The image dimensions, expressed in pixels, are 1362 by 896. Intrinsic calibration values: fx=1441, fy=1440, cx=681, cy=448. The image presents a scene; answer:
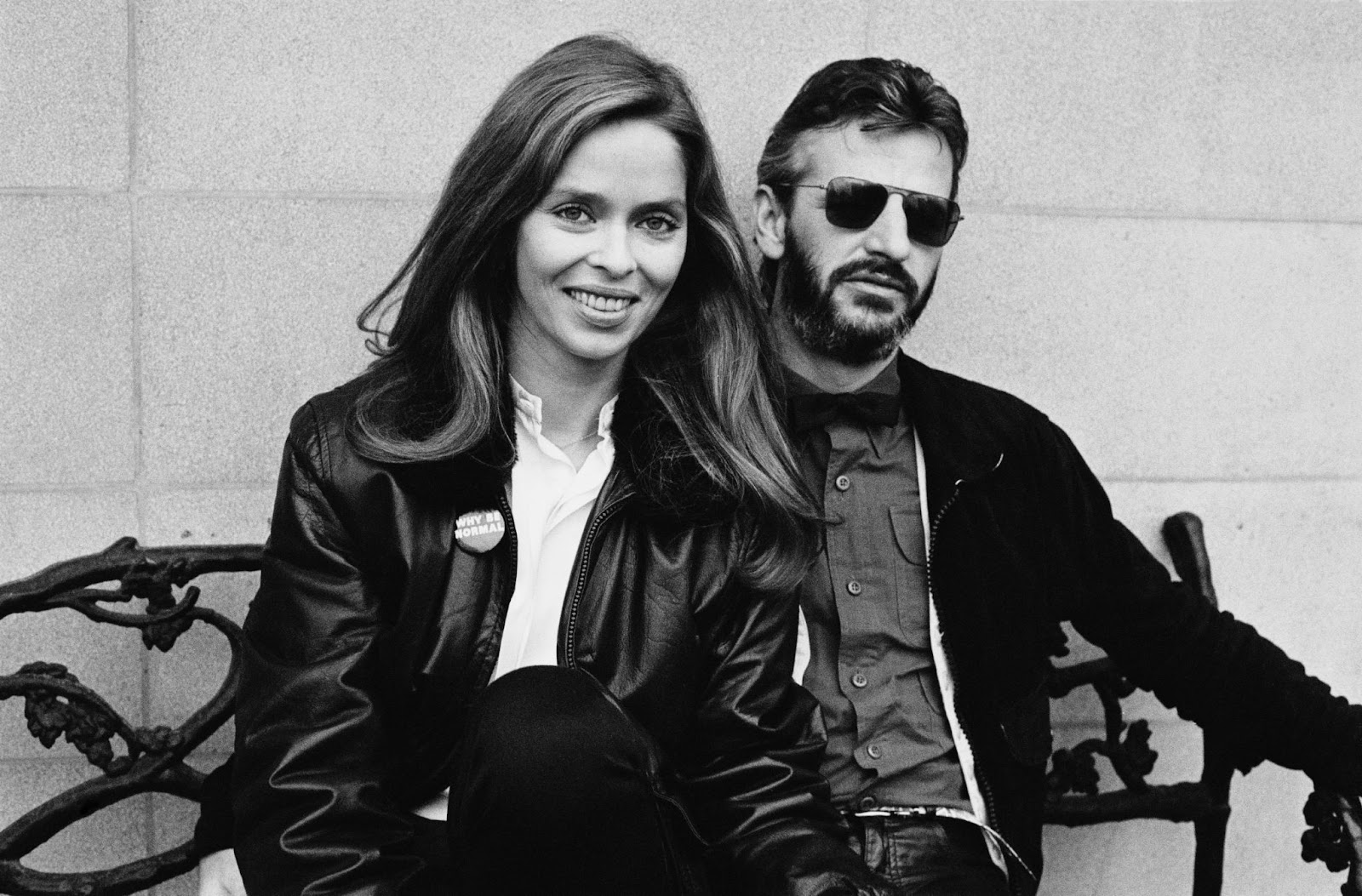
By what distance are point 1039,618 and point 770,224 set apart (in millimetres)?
1020

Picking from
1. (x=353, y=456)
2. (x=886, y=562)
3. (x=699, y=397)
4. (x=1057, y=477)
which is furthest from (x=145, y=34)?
(x=1057, y=477)

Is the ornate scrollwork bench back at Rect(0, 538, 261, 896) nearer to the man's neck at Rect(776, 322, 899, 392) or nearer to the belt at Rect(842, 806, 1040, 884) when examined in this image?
the man's neck at Rect(776, 322, 899, 392)

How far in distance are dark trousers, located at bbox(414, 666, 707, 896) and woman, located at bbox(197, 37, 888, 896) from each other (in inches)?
0.7

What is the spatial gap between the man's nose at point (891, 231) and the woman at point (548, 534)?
0.34 meters

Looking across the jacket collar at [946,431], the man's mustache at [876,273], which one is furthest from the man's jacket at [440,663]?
the man's mustache at [876,273]

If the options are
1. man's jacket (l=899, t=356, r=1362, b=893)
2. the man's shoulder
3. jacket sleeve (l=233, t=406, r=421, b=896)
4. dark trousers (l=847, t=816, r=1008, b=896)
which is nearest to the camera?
jacket sleeve (l=233, t=406, r=421, b=896)

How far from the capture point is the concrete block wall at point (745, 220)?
3094 mm

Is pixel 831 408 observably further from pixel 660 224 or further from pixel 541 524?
pixel 541 524

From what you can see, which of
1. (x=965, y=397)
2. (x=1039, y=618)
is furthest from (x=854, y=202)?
(x=1039, y=618)

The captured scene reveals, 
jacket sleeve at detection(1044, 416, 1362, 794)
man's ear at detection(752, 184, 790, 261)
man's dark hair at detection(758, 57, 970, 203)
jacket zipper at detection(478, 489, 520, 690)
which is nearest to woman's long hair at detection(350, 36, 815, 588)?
jacket zipper at detection(478, 489, 520, 690)

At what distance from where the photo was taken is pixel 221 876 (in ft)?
8.39

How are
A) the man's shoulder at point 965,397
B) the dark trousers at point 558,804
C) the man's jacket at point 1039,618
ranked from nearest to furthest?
the dark trousers at point 558,804 < the man's jacket at point 1039,618 < the man's shoulder at point 965,397

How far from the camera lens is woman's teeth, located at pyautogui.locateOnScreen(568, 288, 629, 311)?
2.53 meters

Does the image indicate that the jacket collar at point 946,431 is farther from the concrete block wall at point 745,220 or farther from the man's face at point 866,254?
the concrete block wall at point 745,220
